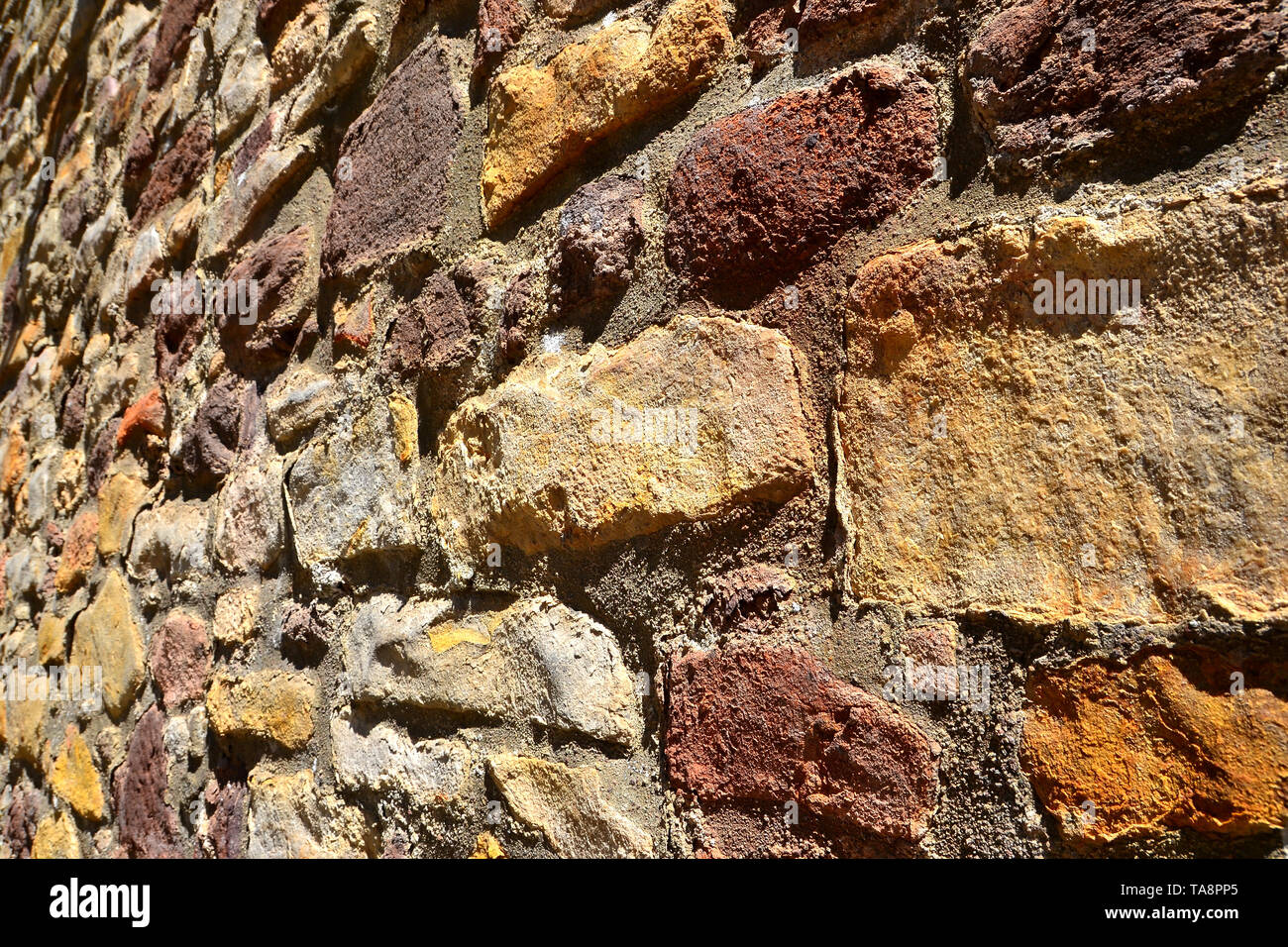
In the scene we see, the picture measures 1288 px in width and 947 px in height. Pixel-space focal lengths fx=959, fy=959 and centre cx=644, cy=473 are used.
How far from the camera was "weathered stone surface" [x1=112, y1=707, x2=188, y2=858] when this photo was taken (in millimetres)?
1470

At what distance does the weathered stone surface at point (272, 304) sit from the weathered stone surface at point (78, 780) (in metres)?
0.84

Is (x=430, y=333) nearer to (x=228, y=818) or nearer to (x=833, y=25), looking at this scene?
(x=833, y=25)

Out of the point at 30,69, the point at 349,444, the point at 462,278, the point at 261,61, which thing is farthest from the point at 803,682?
the point at 30,69

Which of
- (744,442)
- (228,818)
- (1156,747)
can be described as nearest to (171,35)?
(228,818)

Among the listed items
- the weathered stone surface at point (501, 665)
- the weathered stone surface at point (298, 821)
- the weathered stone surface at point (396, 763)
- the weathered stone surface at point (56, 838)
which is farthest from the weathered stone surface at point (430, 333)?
the weathered stone surface at point (56, 838)

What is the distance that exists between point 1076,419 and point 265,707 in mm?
1089

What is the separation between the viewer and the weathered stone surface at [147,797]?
1470 mm

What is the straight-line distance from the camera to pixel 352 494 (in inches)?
45.8

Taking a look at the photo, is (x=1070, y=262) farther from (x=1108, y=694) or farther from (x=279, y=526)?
(x=279, y=526)

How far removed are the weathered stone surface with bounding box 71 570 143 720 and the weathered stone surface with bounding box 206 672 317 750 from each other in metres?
0.35

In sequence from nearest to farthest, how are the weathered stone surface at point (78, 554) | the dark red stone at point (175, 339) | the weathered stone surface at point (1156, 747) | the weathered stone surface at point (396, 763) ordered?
the weathered stone surface at point (1156, 747) < the weathered stone surface at point (396, 763) < the dark red stone at point (175, 339) < the weathered stone surface at point (78, 554)

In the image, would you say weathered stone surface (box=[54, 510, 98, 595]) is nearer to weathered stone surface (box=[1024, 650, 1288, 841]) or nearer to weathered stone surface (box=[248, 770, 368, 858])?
weathered stone surface (box=[248, 770, 368, 858])

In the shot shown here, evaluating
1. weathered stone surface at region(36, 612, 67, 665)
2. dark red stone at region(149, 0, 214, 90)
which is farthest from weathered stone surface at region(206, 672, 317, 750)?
dark red stone at region(149, 0, 214, 90)

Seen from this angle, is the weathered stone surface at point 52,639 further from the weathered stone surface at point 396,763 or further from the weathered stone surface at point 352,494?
the weathered stone surface at point 396,763
